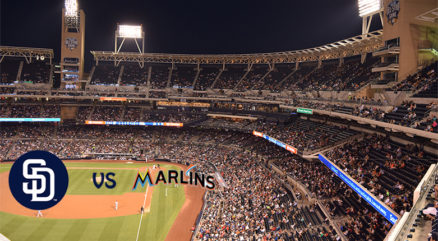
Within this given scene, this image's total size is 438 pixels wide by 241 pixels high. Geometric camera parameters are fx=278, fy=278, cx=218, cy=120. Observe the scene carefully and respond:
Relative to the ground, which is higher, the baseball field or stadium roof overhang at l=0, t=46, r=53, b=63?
stadium roof overhang at l=0, t=46, r=53, b=63

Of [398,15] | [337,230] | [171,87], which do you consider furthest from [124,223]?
[171,87]

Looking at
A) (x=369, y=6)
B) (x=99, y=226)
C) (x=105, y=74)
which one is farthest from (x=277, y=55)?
(x=99, y=226)

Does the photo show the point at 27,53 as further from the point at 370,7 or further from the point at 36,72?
the point at 370,7

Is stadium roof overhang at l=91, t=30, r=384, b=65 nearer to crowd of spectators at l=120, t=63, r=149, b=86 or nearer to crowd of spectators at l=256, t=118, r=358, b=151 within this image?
crowd of spectators at l=120, t=63, r=149, b=86

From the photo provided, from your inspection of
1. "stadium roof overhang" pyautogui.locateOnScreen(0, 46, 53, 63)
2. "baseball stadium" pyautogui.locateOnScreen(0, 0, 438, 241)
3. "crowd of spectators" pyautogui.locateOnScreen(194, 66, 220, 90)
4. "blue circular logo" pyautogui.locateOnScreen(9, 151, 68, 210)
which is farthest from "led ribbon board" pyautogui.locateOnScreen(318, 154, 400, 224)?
"stadium roof overhang" pyautogui.locateOnScreen(0, 46, 53, 63)

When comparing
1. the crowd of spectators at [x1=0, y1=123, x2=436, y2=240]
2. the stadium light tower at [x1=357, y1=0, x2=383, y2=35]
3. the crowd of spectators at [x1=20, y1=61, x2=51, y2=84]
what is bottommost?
the crowd of spectators at [x1=0, y1=123, x2=436, y2=240]
